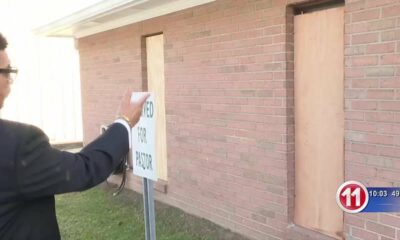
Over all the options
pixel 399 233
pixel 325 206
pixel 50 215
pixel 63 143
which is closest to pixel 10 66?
pixel 50 215

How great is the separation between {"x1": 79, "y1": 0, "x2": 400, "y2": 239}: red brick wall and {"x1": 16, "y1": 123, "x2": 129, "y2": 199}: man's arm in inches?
100

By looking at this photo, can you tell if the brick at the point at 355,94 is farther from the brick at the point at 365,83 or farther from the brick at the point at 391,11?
the brick at the point at 391,11

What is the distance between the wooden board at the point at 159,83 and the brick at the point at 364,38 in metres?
3.59

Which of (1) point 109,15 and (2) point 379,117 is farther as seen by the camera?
(1) point 109,15

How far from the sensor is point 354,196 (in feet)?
9.52

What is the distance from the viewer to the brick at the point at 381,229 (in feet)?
12.7

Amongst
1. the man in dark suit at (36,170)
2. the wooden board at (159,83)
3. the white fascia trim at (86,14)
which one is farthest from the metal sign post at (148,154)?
the wooden board at (159,83)

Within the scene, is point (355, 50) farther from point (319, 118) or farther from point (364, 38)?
point (319, 118)

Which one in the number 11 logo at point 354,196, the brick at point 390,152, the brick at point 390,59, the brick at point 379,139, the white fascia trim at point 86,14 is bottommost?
the number 11 logo at point 354,196

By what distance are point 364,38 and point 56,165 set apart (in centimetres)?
287

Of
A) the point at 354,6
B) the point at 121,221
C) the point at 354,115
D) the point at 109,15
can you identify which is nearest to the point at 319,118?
the point at 354,115

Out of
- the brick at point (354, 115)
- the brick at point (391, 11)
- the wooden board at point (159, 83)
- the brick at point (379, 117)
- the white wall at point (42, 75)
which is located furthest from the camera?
the white wall at point (42, 75)

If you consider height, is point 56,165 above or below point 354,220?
above

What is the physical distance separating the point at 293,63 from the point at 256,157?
43.3 inches
